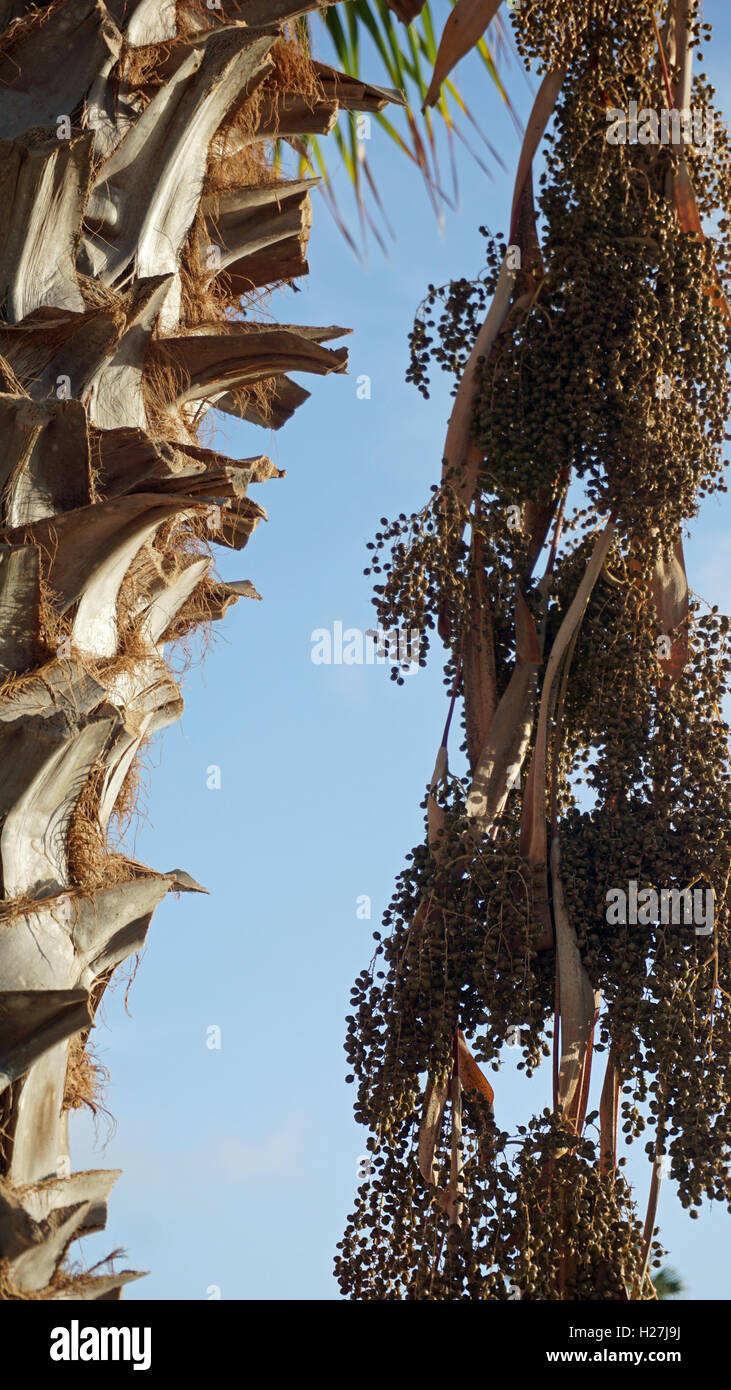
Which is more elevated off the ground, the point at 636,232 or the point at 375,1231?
the point at 636,232

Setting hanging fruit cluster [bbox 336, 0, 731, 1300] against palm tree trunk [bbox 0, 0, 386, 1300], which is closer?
palm tree trunk [bbox 0, 0, 386, 1300]

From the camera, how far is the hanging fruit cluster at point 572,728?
381cm

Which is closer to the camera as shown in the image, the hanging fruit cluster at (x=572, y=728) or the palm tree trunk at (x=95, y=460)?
the palm tree trunk at (x=95, y=460)

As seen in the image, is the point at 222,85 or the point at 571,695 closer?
the point at 222,85

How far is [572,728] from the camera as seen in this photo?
16.1 feet

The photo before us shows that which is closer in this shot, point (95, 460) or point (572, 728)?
point (95, 460)

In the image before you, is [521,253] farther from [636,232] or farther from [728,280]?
[728,280]

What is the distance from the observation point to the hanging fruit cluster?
3.81 metres

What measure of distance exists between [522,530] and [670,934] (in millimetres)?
1631

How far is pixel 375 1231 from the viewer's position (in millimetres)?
3971
